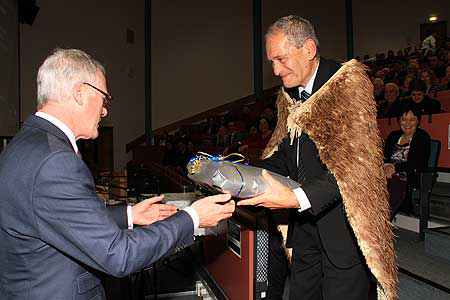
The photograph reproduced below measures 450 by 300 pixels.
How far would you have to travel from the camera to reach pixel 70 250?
1.06 metres

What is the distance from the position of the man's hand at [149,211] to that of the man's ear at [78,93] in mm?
557

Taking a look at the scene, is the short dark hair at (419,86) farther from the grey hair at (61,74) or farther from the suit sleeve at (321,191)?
Answer: the grey hair at (61,74)

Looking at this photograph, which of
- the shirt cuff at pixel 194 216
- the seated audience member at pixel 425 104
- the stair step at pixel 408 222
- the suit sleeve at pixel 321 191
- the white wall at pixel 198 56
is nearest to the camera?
the shirt cuff at pixel 194 216

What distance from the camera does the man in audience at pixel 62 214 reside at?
1034 millimetres

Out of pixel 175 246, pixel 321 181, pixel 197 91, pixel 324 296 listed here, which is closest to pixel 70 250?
pixel 175 246

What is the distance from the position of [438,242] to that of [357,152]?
2.22 m

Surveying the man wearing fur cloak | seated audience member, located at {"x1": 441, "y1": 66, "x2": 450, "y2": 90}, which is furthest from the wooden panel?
seated audience member, located at {"x1": 441, "y1": 66, "x2": 450, "y2": 90}

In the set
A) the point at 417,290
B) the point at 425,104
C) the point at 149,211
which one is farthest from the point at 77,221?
the point at 425,104

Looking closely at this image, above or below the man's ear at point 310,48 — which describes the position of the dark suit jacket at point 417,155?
below

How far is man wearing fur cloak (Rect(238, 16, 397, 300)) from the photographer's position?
154cm

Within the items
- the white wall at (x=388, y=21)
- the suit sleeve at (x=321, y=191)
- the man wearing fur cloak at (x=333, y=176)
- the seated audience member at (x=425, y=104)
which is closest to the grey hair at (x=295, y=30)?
the man wearing fur cloak at (x=333, y=176)

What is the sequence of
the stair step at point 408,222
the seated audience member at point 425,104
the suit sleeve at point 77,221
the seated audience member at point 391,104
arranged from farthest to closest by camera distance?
the seated audience member at point 391,104 < the seated audience member at point 425,104 < the stair step at point 408,222 < the suit sleeve at point 77,221

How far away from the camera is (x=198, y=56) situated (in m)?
10.7

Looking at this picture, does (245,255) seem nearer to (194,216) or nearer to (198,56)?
(194,216)
